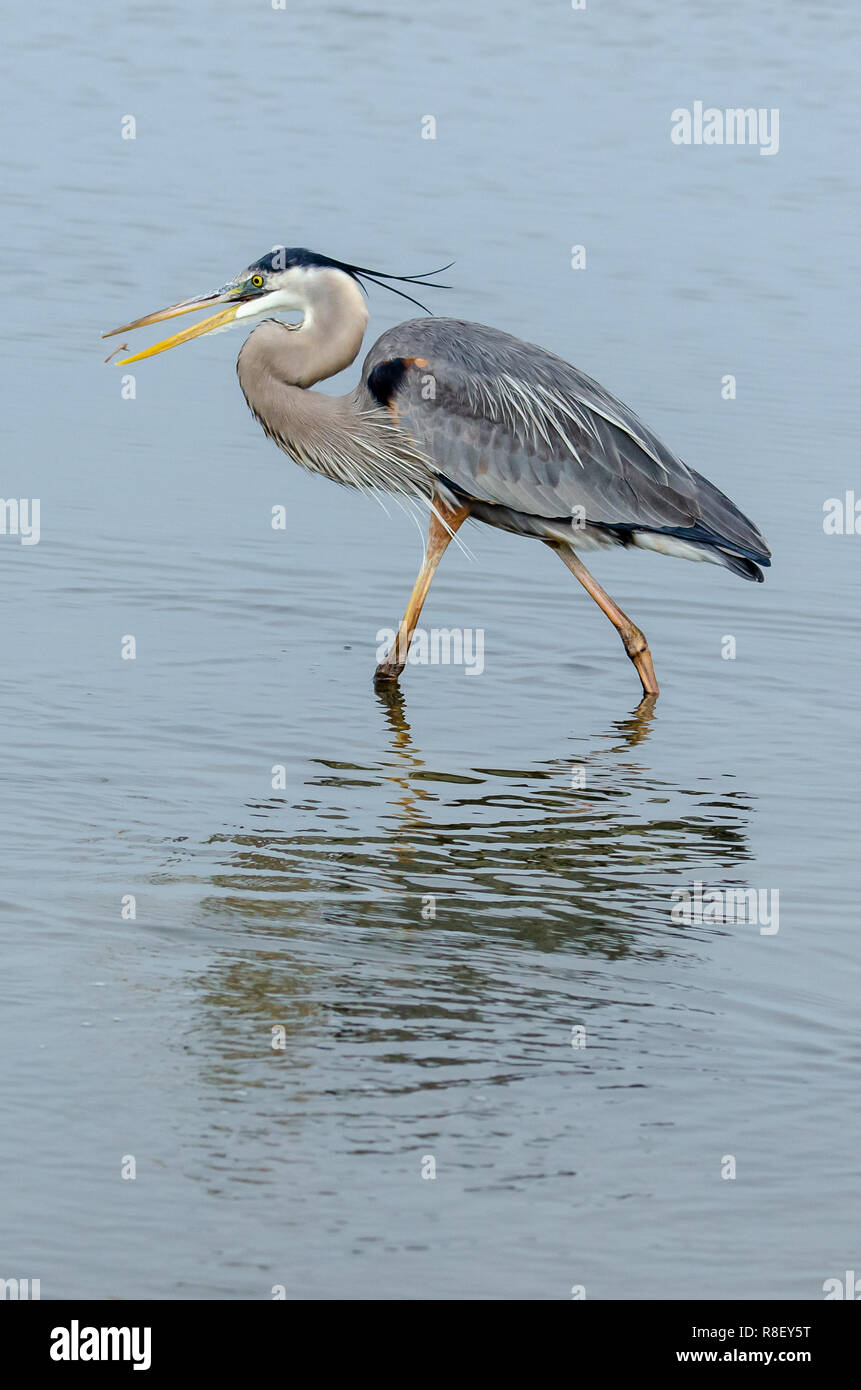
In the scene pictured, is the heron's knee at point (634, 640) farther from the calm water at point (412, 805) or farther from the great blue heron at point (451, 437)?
the calm water at point (412, 805)

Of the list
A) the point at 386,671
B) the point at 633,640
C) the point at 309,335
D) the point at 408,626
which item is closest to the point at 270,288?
the point at 309,335

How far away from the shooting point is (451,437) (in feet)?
35.3

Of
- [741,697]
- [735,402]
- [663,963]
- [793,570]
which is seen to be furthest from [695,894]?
[735,402]

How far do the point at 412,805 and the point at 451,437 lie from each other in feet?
8.21

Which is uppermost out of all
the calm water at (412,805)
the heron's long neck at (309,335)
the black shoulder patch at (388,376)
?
the heron's long neck at (309,335)

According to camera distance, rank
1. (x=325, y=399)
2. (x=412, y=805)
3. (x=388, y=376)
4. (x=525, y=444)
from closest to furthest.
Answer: (x=412, y=805)
(x=388, y=376)
(x=525, y=444)
(x=325, y=399)

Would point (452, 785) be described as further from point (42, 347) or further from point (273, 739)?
point (42, 347)

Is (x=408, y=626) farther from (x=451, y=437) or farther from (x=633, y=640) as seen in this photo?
(x=633, y=640)

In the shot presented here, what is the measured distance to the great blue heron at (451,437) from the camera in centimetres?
1071

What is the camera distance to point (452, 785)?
920 cm

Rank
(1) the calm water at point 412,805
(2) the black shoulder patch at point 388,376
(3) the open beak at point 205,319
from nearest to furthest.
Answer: (1) the calm water at point 412,805 → (3) the open beak at point 205,319 → (2) the black shoulder patch at point 388,376

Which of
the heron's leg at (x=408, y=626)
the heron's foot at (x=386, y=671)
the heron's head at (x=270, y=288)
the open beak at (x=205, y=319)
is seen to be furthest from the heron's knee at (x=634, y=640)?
the open beak at (x=205, y=319)

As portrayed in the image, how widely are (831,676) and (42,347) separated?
22.4 feet
